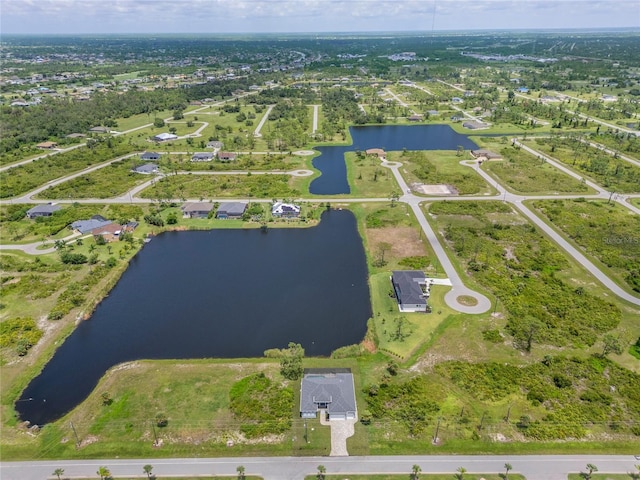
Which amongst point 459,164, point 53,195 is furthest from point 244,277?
point 459,164

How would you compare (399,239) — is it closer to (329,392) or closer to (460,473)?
(329,392)

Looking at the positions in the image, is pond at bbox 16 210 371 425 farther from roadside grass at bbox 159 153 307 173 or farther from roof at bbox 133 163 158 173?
roof at bbox 133 163 158 173

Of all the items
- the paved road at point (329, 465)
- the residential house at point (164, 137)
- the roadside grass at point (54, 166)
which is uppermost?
the residential house at point (164, 137)

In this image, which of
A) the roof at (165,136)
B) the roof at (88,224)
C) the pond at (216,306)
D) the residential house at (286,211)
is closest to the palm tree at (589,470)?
the pond at (216,306)

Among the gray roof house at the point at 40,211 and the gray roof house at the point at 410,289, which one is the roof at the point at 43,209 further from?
the gray roof house at the point at 410,289

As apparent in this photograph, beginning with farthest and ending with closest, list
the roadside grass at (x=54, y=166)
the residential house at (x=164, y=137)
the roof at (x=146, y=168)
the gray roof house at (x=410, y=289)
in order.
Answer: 1. the residential house at (x=164, y=137)
2. the roof at (x=146, y=168)
3. the roadside grass at (x=54, y=166)
4. the gray roof house at (x=410, y=289)

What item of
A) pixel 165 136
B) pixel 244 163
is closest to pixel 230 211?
pixel 244 163

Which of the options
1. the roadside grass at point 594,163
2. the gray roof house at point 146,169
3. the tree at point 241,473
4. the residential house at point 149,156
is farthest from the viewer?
the residential house at point 149,156
